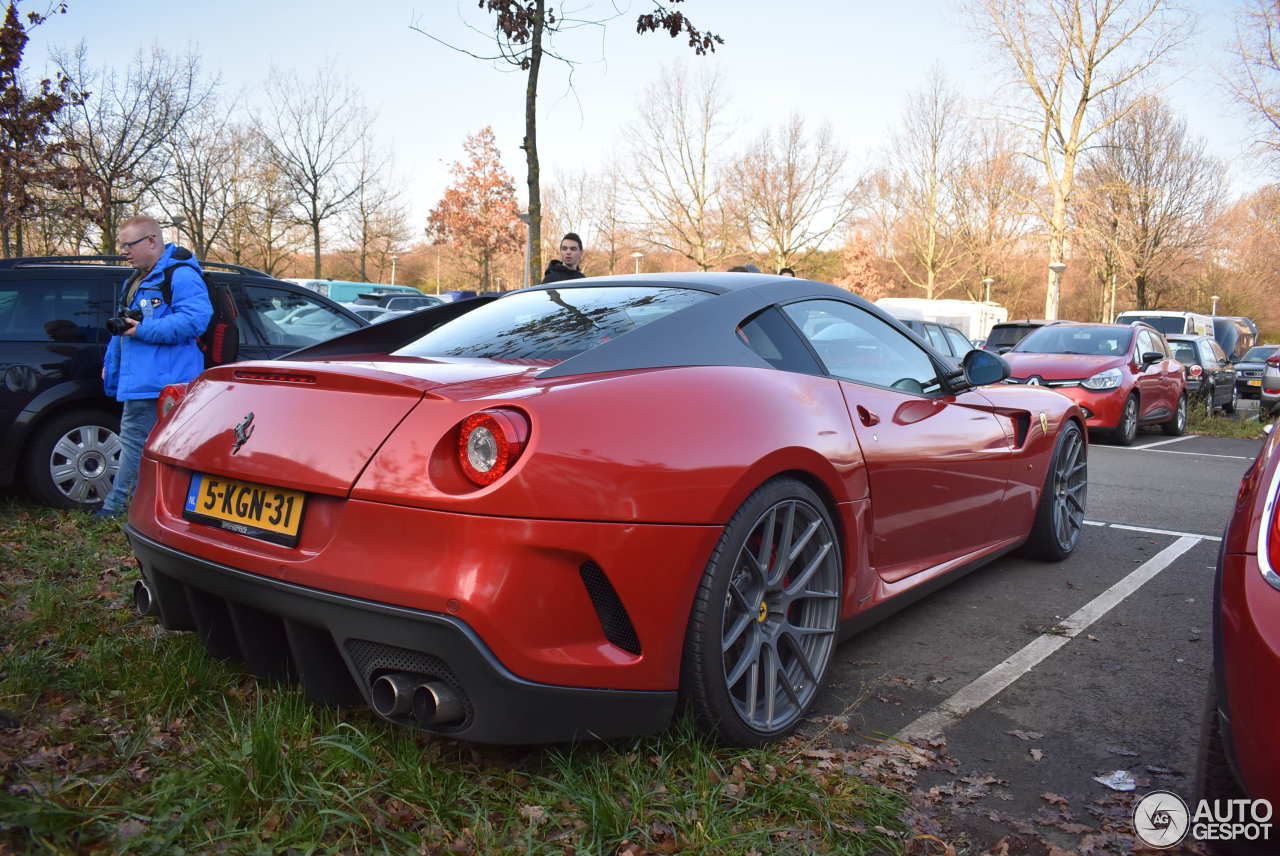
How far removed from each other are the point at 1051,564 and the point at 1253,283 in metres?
48.5

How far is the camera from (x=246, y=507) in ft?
7.91

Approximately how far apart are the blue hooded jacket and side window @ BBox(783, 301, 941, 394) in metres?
3.44

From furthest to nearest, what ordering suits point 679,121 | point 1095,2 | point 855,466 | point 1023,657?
point 679,121, point 1095,2, point 1023,657, point 855,466

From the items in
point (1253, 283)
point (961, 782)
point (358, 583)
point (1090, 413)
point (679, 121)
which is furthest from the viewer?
point (1253, 283)

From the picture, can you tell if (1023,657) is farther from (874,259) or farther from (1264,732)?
(874,259)

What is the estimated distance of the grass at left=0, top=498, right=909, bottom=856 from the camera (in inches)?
83.0

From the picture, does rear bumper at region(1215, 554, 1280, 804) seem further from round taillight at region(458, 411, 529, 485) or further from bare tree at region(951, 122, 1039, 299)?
bare tree at region(951, 122, 1039, 299)

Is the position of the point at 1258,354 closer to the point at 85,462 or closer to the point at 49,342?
the point at 85,462

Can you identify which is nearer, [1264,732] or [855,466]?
[1264,732]

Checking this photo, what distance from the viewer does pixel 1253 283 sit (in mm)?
44906

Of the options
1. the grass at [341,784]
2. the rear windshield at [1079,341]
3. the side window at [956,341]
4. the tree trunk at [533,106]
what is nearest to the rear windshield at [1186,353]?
the side window at [956,341]

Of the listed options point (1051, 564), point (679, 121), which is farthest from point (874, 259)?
point (1051, 564)

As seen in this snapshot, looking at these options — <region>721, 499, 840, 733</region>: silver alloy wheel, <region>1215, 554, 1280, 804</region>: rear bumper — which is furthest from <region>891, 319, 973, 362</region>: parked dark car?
<region>1215, 554, 1280, 804</region>: rear bumper

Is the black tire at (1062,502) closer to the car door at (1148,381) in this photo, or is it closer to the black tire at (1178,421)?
the car door at (1148,381)
